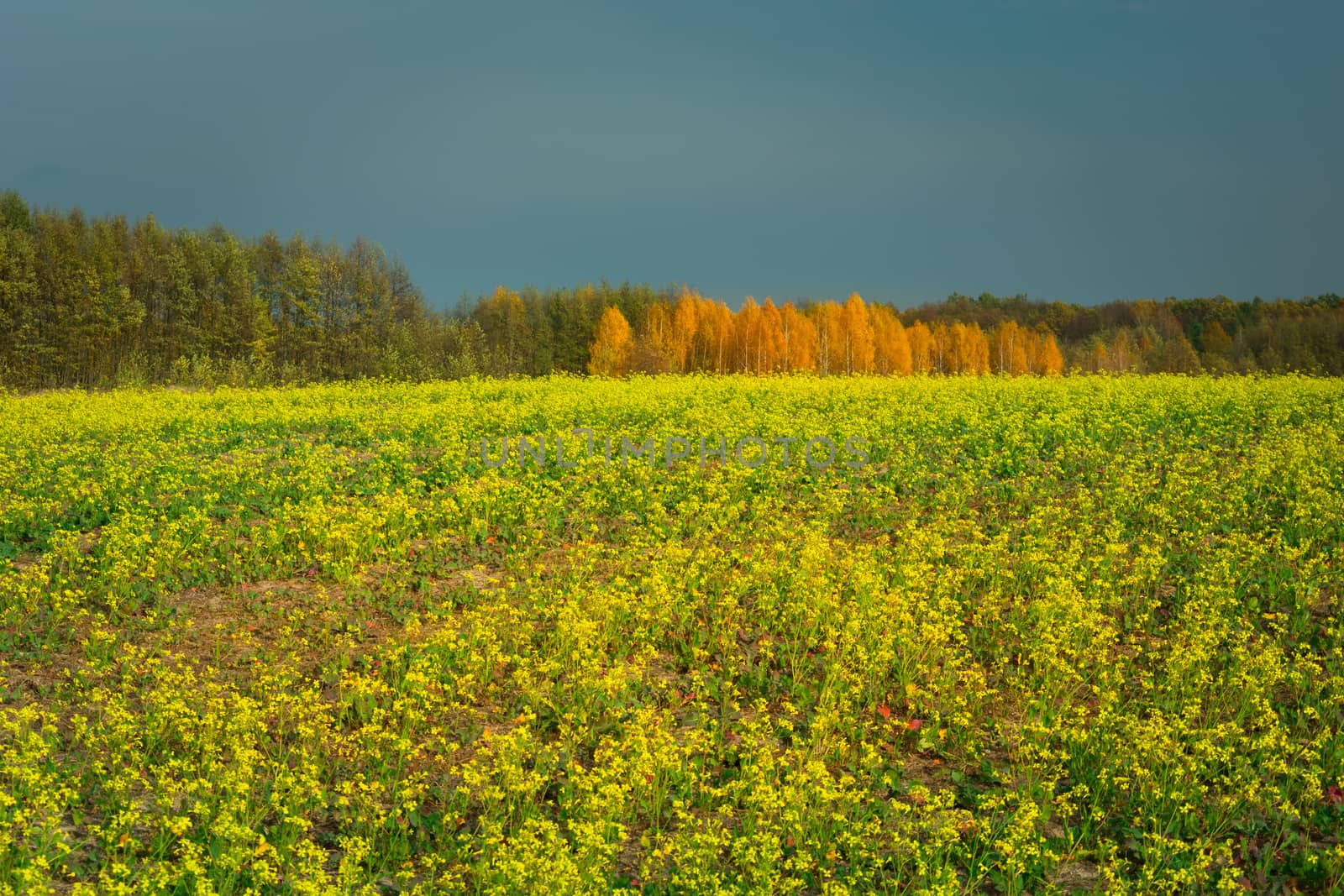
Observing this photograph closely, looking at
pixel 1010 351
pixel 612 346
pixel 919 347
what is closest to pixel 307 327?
pixel 612 346

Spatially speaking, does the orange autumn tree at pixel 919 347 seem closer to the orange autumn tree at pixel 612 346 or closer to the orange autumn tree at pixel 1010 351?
the orange autumn tree at pixel 1010 351

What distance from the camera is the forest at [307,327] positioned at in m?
52.0

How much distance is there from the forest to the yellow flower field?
114 ft

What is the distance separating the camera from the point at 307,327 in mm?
57938

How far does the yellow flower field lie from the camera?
6949mm

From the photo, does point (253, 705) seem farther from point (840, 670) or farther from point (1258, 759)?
point (1258, 759)

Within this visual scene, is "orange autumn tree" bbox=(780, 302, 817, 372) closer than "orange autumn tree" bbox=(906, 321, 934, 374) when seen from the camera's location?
→ Yes

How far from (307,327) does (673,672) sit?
53.5 m

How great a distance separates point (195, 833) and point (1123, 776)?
274 inches

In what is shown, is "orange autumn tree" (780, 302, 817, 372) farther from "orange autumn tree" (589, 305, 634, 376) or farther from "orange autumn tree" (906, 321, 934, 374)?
"orange autumn tree" (589, 305, 634, 376)

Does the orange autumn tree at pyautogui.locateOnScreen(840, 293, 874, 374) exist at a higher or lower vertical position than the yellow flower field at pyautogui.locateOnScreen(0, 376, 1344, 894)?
higher

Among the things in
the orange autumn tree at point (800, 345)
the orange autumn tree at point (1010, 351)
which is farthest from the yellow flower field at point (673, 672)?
the orange autumn tree at point (1010, 351)

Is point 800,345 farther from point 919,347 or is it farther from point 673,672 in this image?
point 673,672

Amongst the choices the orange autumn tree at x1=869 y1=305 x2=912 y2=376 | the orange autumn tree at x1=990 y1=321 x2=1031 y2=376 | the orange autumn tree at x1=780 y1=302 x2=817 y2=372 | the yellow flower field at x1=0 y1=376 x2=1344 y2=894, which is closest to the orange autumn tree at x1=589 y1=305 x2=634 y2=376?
the orange autumn tree at x1=780 y1=302 x2=817 y2=372
